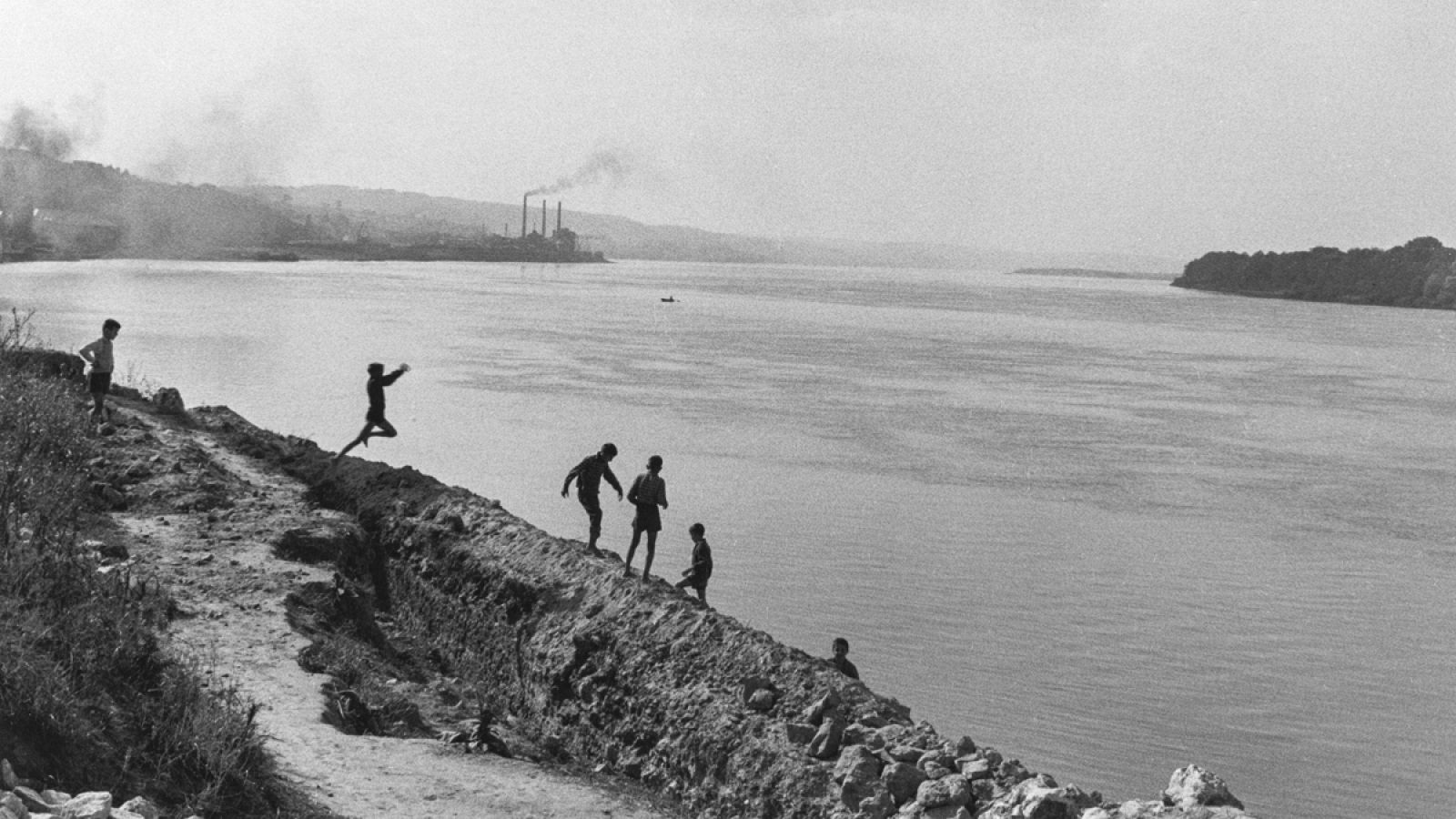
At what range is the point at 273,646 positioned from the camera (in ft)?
35.6

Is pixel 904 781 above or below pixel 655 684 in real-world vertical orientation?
above

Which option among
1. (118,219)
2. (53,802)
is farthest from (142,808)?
(118,219)

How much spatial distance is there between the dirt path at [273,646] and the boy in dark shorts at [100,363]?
0.43 meters

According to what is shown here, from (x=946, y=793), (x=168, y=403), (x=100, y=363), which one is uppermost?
(x=100, y=363)

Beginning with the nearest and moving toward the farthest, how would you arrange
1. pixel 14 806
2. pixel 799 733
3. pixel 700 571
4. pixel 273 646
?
pixel 14 806 → pixel 799 733 → pixel 273 646 → pixel 700 571

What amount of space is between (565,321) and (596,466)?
61.5 meters

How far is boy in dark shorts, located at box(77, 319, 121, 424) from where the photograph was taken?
16.0 metres

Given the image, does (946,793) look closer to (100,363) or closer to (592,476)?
(592,476)

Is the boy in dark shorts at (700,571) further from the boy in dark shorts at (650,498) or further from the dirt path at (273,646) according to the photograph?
the dirt path at (273,646)

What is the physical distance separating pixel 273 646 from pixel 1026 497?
17.1m

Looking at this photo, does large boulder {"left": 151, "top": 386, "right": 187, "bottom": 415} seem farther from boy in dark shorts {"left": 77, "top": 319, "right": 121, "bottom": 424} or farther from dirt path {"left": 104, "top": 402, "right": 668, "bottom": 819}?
dirt path {"left": 104, "top": 402, "right": 668, "bottom": 819}

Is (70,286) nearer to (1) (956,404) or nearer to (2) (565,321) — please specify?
(2) (565,321)

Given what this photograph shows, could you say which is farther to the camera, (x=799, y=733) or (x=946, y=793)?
(x=799, y=733)

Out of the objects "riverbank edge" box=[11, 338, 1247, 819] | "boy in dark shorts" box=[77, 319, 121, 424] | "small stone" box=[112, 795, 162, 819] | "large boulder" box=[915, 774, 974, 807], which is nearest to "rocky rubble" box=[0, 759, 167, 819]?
"small stone" box=[112, 795, 162, 819]
